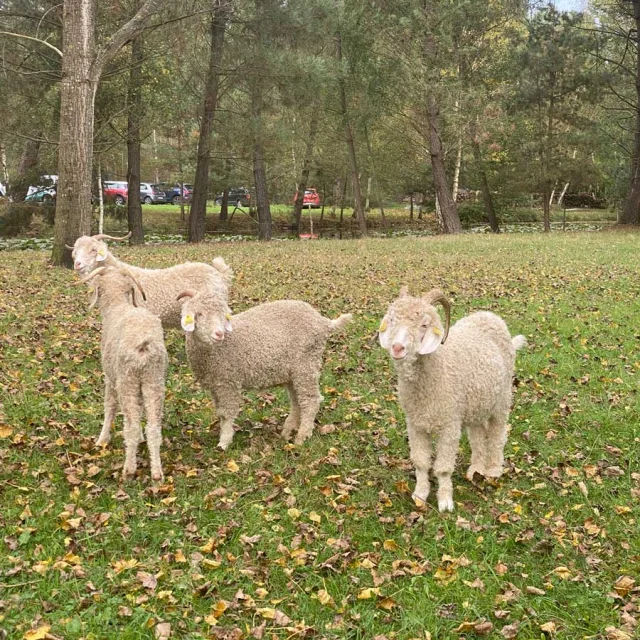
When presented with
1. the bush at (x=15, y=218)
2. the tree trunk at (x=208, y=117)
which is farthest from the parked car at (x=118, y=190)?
the tree trunk at (x=208, y=117)

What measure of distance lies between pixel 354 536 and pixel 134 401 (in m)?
1.86

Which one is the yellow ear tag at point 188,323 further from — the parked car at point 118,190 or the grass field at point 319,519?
the parked car at point 118,190

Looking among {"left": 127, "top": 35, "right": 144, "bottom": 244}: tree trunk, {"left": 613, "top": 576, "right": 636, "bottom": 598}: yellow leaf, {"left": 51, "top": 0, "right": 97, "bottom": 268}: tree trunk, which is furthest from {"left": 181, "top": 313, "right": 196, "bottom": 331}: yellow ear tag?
{"left": 127, "top": 35, "right": 144, "bottom": 244}: tree trunk

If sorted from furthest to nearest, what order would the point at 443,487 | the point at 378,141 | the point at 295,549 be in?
the point at 378,141
the point at 443,487
the point at 295,549

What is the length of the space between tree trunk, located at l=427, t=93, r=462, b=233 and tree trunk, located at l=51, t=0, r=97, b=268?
15896 millimetres

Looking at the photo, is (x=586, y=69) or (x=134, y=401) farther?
(x=586, y=69)

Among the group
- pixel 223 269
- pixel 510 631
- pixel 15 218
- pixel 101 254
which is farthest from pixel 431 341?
pixel 15 218

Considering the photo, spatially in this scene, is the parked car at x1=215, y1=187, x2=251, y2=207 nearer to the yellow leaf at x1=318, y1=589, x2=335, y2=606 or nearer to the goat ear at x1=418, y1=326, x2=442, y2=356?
the goat ear at x1=418, y1=326, x2=442, y2=356

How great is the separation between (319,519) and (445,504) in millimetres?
889

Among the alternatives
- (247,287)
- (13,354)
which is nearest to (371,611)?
(13,354)

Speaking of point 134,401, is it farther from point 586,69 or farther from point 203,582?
point 586,69

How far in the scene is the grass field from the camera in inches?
140

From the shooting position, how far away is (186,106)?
21.6 meters

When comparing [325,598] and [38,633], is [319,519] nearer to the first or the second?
[325,598]
